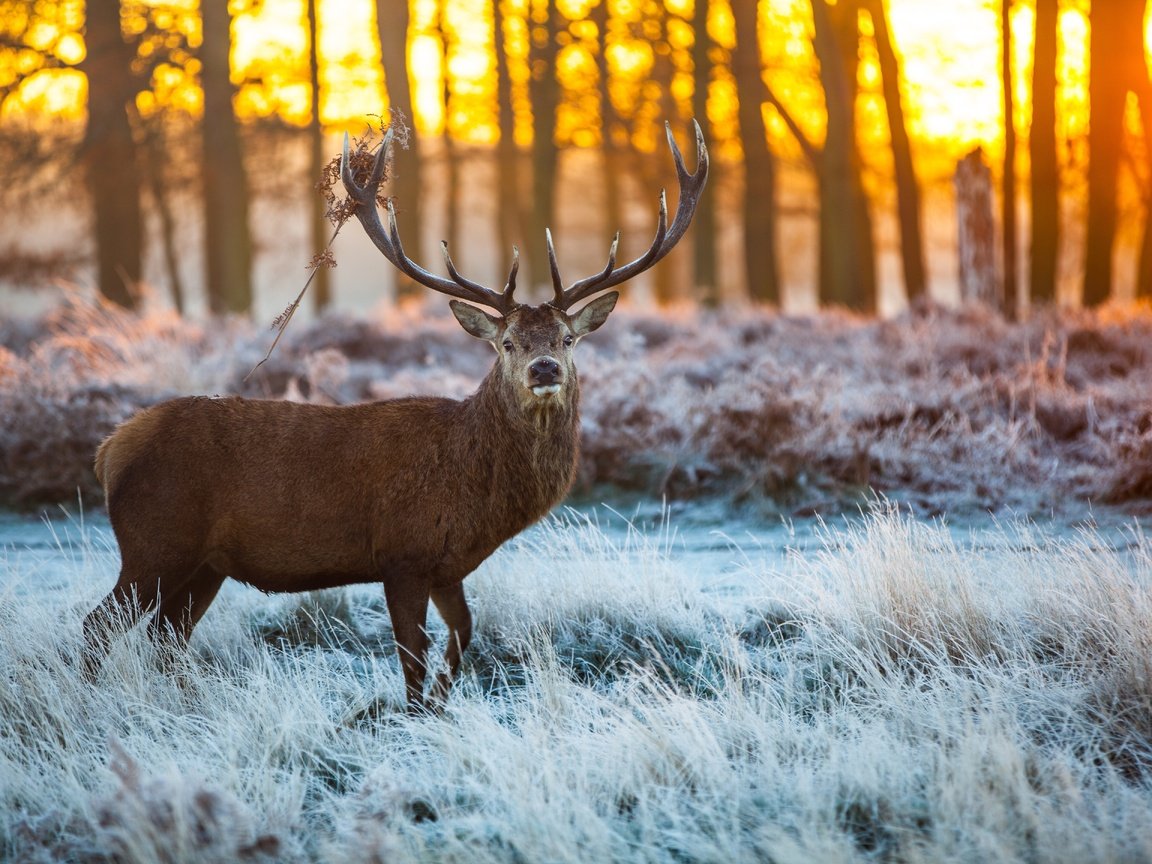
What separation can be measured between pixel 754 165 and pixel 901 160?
113 inches

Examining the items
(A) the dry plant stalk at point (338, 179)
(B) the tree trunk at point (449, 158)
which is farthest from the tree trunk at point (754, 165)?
(A) the dry plant stalk at point (338, 179)

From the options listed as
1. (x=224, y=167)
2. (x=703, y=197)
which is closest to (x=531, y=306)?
(x=224, y=167)

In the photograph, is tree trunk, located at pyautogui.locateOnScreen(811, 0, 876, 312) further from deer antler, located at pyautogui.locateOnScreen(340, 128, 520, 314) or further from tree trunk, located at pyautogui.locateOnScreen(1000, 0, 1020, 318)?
deer antler, located at pyautogui.locateOnScreen(340, 128, 520, 314)

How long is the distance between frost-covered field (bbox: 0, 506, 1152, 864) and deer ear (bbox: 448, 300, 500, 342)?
1.43 meters

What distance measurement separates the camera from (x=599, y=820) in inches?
155

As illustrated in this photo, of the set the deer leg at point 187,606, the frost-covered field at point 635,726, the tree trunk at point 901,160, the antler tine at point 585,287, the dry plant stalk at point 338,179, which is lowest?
the frost-covered field at point 635,726

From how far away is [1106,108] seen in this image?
16469 millimetres

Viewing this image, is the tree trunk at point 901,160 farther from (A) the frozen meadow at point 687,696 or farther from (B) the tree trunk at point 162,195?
(B) the tree trunk at point 162,195

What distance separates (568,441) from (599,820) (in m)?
2.20

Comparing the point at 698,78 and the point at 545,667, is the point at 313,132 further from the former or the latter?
the point at 545,667

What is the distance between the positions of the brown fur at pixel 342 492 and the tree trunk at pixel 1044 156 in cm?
1355

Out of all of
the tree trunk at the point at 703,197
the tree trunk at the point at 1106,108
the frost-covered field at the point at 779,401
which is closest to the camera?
the frost-covered field at the point at 779,401

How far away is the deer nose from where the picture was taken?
17.7ft

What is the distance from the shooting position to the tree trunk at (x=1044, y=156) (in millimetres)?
17359
